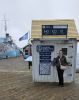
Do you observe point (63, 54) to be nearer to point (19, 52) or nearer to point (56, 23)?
point (56, 23)

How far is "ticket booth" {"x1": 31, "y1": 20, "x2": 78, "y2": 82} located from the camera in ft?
54.5

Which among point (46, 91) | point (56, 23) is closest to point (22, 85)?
point (46, 91)

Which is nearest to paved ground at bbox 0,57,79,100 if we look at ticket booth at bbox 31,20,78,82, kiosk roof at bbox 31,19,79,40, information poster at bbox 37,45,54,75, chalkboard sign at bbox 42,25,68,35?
ticket booth at bbox 31,20,78,82

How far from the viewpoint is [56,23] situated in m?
17.7

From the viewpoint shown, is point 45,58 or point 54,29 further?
point 45,58

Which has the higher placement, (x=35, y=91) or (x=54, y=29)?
(x=54, y=29)

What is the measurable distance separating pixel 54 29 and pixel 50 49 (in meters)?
0.88

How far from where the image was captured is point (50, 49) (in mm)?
16719

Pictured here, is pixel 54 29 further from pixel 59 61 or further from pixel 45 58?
pixel 59 61

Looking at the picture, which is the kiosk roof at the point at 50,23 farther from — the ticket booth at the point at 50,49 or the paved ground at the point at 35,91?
the paved ground at the point at 35,91

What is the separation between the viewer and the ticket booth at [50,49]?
16609 mm

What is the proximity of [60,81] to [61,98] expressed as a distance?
A: 127 inches

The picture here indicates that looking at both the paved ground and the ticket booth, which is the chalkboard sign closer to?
the ticket booth

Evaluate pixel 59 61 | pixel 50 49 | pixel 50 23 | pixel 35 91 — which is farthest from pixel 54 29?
pixel 35 91
